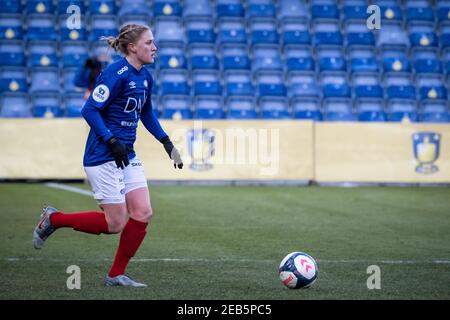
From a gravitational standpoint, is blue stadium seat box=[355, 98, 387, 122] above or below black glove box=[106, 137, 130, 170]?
above

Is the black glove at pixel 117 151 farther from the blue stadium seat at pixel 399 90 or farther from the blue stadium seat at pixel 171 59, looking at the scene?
the blue stadium seat at pixel 399 90

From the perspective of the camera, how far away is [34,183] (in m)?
18.5

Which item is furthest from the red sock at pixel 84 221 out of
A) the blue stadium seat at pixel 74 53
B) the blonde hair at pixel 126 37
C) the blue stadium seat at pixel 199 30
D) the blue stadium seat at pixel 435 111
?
the blue stadium seat at pixel 435 111

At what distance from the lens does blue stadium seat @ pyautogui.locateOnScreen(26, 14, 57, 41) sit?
2147 cm

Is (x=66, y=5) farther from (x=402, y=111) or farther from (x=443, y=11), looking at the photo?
(x=443, y=11)

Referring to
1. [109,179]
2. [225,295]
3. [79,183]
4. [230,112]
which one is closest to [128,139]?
[109,179]

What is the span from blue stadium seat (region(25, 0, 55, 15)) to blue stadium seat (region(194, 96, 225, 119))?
4.49 metres

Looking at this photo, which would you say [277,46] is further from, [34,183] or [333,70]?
[34,183]

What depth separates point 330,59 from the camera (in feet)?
71.5

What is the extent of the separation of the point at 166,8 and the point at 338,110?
16.3ft

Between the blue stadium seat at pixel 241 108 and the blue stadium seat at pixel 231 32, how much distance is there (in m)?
1.88

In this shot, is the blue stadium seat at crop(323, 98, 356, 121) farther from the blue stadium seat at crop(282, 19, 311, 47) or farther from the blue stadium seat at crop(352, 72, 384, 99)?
the blue stadium seat at crop(282, 19, 311, 47)

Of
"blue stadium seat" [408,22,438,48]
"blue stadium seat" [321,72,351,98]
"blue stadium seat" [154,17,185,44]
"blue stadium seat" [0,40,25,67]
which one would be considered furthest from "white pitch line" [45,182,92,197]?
"blue stadium seat" [408,22,438,48]

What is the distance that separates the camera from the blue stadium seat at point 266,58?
70.4 ft
